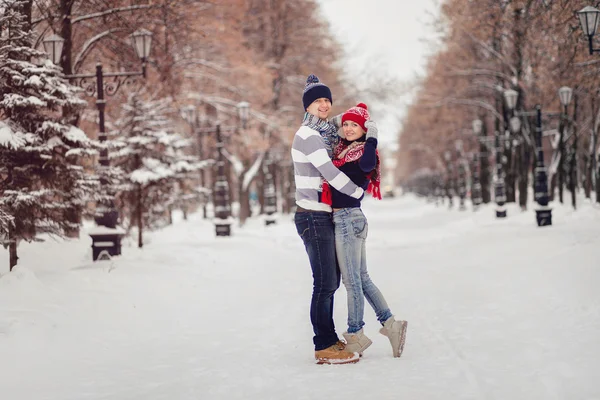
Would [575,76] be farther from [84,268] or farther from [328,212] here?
[328,212]

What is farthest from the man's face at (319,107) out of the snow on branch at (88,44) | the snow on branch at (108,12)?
the snow on branch at (88,44)

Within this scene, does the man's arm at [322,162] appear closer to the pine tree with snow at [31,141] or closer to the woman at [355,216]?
the woman at [355,216]

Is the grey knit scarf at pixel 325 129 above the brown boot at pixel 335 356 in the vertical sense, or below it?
above

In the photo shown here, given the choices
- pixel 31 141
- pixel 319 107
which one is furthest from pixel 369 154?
pixel 31 141

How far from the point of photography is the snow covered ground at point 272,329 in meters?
5.49

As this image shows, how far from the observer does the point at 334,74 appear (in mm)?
36312

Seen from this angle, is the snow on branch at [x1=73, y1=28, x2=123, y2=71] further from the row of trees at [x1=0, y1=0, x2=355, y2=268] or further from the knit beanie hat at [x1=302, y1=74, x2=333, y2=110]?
the knit beanie hat at [x1=302, y1=74, x2=333, y2=110]

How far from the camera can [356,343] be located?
624cm

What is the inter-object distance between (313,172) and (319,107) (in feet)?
1.79

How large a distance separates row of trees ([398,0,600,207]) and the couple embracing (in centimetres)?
897

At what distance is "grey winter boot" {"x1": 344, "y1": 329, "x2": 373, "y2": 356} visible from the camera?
623cm

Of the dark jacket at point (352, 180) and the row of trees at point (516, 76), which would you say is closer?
the dark jacket at point (352, 180)

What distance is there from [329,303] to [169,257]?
8.43m

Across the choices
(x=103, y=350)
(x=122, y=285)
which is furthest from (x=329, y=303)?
(x=122, y=285)
